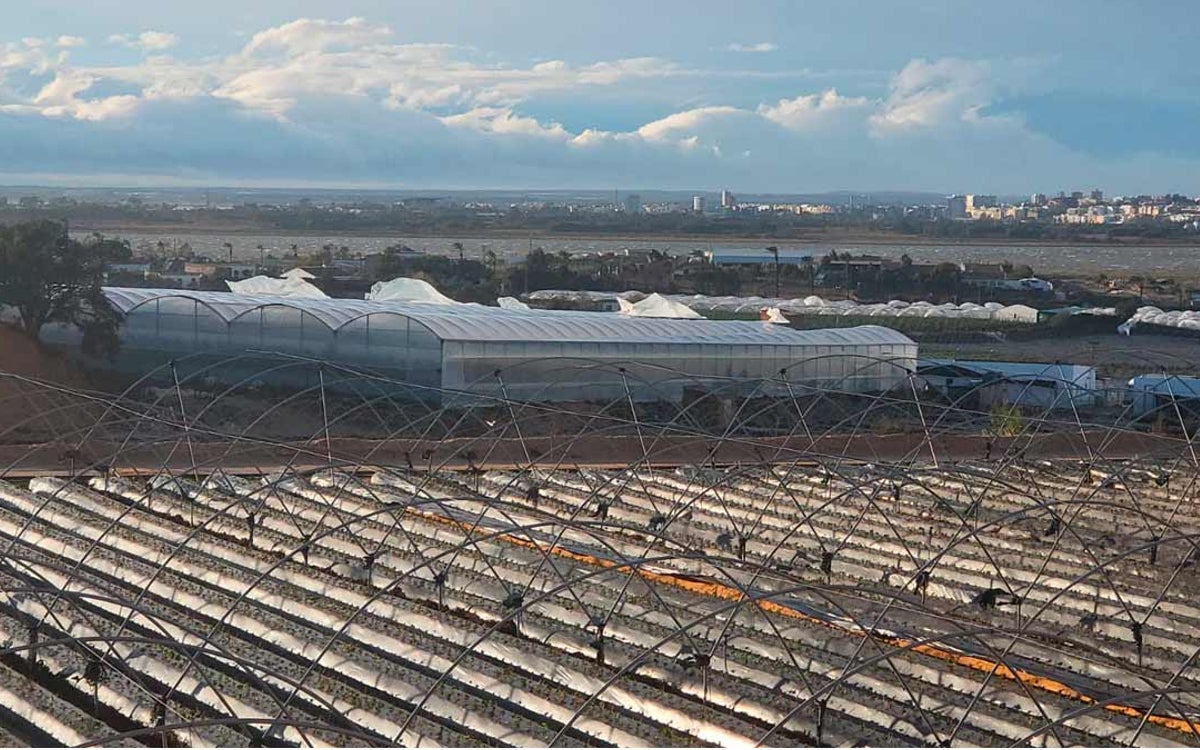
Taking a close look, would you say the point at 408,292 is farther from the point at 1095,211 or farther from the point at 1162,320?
the point at 1095,211

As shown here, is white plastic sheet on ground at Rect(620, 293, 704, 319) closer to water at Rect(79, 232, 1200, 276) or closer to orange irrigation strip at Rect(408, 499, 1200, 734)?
orange irrigation strip at Rect(408, 499, 1200, 734)

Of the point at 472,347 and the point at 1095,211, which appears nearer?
the point at 472,347

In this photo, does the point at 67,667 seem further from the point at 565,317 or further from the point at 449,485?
the point at 565,317

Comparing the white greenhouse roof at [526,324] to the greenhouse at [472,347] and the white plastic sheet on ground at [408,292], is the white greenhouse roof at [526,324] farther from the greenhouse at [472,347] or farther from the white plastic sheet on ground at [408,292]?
the white plastic sheet on ground at [408,292]

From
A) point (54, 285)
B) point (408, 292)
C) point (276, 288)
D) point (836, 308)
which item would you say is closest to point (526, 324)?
point (54, 285)

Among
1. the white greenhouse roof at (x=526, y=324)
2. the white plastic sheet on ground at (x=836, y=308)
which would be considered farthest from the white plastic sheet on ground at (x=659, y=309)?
the white greenhouse roof at (x=526, y=324)

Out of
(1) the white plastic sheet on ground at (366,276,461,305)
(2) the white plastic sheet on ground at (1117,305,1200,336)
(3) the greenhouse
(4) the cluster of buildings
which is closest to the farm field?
(3) the greenhouse

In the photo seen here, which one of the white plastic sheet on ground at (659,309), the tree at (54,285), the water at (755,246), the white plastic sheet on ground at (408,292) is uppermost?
the tree at (54,285)
